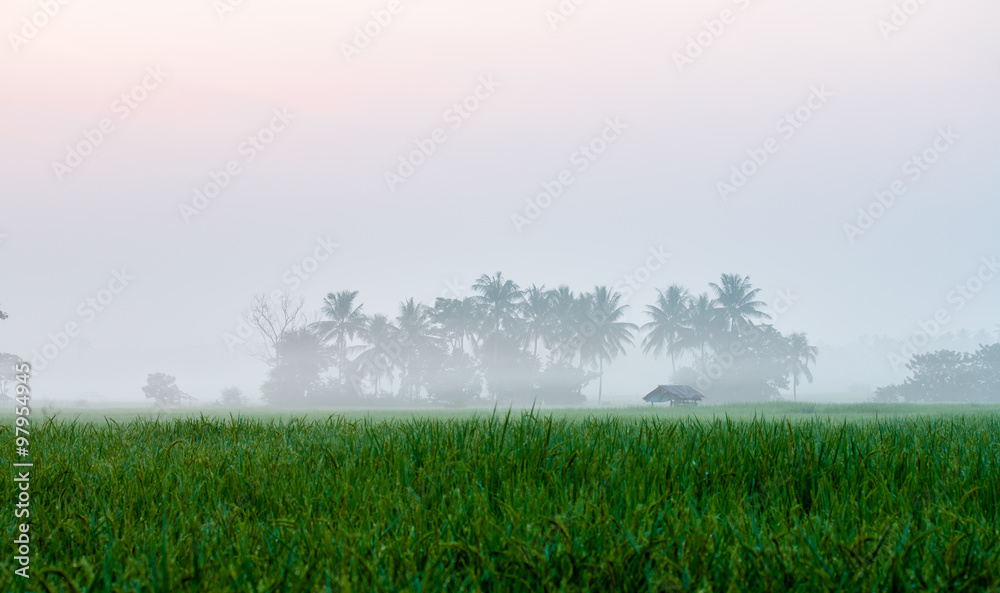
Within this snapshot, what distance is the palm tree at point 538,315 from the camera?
80.0m

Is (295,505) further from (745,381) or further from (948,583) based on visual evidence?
(745,381)

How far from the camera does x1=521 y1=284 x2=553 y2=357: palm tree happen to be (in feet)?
262

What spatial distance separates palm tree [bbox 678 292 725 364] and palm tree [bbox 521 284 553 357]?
55.4 ft

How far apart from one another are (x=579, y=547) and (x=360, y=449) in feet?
6.69

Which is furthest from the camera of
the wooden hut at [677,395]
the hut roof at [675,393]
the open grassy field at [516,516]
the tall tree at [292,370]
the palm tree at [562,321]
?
the palm tree at [562,321]

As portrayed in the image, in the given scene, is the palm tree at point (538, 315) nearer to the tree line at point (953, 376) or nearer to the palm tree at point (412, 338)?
the palm tree at point (412, 338)

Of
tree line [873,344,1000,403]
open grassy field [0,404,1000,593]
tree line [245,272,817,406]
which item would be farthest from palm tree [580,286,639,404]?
open grassy field [0,404,1000,593]

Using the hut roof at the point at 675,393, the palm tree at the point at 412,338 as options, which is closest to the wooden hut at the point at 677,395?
the hut roof at the point at 675,393

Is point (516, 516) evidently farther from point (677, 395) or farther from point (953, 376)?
point (953, 376)

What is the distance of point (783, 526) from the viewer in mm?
2277

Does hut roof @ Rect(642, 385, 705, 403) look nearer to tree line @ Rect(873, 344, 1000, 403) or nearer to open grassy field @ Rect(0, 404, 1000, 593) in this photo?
tree line @ Rect(873, 344, 1000, 403)

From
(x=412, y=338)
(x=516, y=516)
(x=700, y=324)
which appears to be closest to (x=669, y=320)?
(x=700, y=324)

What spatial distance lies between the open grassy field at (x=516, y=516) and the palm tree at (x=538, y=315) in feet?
249

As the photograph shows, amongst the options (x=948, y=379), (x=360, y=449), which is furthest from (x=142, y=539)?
(x=948, y=379)
